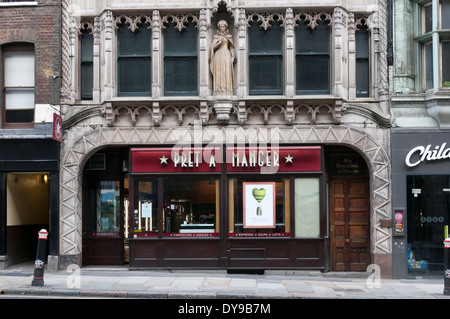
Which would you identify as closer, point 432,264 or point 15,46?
point 432,264

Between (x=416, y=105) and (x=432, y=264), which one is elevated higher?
(x=416, y=105)

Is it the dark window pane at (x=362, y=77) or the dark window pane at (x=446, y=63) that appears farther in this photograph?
the dark window pane at (x=362, y=77)

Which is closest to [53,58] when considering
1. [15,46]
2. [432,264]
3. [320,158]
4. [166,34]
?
[15,46]

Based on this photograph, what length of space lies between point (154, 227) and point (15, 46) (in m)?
7.01

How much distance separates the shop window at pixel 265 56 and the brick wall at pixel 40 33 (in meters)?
5.83

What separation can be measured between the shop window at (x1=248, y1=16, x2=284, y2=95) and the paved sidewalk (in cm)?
546

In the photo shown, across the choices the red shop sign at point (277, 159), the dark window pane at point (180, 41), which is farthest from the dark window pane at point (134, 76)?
the red shop sign at point (277, 159)

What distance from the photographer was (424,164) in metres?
16.6

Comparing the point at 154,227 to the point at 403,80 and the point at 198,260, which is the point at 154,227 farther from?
the point at 403,80

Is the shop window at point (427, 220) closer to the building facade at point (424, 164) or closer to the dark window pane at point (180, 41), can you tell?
the building facade at point (424, 164)

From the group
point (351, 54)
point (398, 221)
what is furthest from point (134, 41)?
point (398, 221)

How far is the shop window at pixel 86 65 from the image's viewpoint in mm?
17797

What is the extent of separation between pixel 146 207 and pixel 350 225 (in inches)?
246

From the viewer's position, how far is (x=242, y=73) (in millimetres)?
17062
